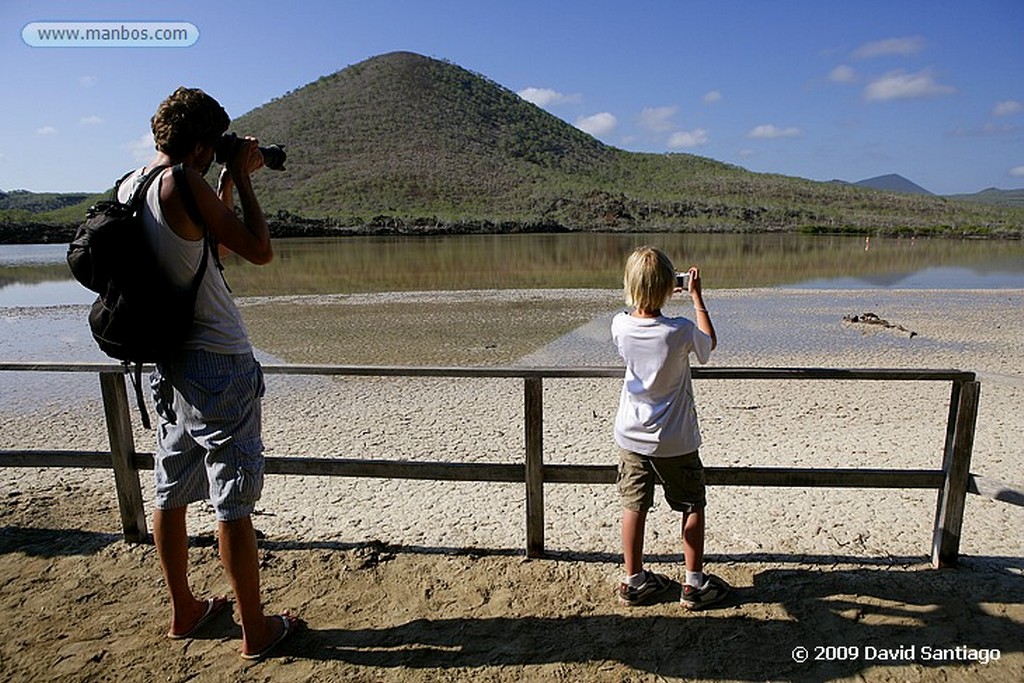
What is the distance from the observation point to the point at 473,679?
2.72 metres

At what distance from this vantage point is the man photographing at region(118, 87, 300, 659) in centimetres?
238

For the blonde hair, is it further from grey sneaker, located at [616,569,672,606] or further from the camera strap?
the camera strap

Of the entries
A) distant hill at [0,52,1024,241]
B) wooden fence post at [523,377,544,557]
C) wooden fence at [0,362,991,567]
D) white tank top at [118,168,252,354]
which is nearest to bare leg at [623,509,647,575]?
wooden fence at [0,362,991,567]

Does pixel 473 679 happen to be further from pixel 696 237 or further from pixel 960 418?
pixel 696 237

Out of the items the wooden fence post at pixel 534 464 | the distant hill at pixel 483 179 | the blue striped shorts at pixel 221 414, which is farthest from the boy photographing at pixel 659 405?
the distant hill at pixel 483 179

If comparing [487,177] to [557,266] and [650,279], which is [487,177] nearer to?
[557,266]

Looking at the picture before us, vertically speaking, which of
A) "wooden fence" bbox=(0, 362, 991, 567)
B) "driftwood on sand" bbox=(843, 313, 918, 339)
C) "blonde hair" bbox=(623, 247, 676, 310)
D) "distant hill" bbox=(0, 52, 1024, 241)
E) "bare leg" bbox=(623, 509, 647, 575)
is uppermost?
"distant hill" bbox=(0, 52, 1024, 241)

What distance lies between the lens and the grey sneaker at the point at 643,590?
3189 mm

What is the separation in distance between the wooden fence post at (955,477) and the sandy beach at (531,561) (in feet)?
0.56

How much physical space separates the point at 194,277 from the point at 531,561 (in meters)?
2.36

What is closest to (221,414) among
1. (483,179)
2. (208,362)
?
(208,362)

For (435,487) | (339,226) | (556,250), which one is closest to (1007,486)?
(435,487)

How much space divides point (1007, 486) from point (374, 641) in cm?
326

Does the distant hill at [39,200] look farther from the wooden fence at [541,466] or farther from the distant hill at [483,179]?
the wooden fence at [541,466]
